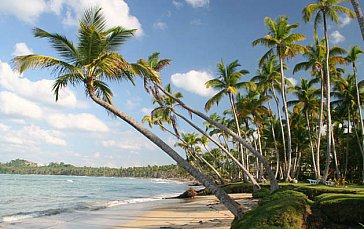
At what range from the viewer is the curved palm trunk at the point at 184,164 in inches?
320

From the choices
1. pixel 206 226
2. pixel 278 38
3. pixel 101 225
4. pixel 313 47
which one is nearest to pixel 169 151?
pixel 206 226

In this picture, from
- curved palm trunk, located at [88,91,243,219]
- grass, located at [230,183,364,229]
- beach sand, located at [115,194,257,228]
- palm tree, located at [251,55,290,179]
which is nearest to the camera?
grass, located at [230,183,364,229]

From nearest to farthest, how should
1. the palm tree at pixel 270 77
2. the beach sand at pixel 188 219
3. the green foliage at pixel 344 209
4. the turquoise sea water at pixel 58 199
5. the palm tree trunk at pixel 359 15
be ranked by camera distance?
the green foliage at pixel 344 209
the palm tree trunk at pixel 359 15
the beach sand at pixel 188 219
the turquoise sea water at pixel 58 199
the palm tree at pixel 270 77

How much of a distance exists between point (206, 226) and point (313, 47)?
19.4 m

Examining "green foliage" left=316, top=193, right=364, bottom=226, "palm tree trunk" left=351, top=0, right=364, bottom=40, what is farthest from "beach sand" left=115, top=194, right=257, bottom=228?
"palm tree trunk" left=351, top=0, right=364, bottom=40

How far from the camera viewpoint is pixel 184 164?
8.59m

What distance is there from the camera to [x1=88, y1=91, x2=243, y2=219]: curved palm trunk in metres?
8.12

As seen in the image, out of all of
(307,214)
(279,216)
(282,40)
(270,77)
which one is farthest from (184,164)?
(270,77)

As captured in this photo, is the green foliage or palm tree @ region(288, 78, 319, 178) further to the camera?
palm tree @ region(288, 78, 319, 178)

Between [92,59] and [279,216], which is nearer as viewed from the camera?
[279,216]

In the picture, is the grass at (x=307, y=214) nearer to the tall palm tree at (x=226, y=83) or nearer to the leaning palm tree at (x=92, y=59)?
the leaning palm tree at (x=92, y=59)

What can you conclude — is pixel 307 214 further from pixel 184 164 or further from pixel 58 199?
pixel 58 199

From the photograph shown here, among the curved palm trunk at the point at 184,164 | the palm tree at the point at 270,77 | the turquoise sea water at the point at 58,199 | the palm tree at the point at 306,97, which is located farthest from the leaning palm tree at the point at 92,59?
the palm tree at the point at 306,97

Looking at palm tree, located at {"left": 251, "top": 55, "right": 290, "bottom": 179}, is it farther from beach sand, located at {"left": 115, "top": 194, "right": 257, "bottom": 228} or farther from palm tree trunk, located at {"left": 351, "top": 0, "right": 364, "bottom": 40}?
palm tree trunk, located at {"left": 351, "top": 0, "right": 364, "bottom": 40}
